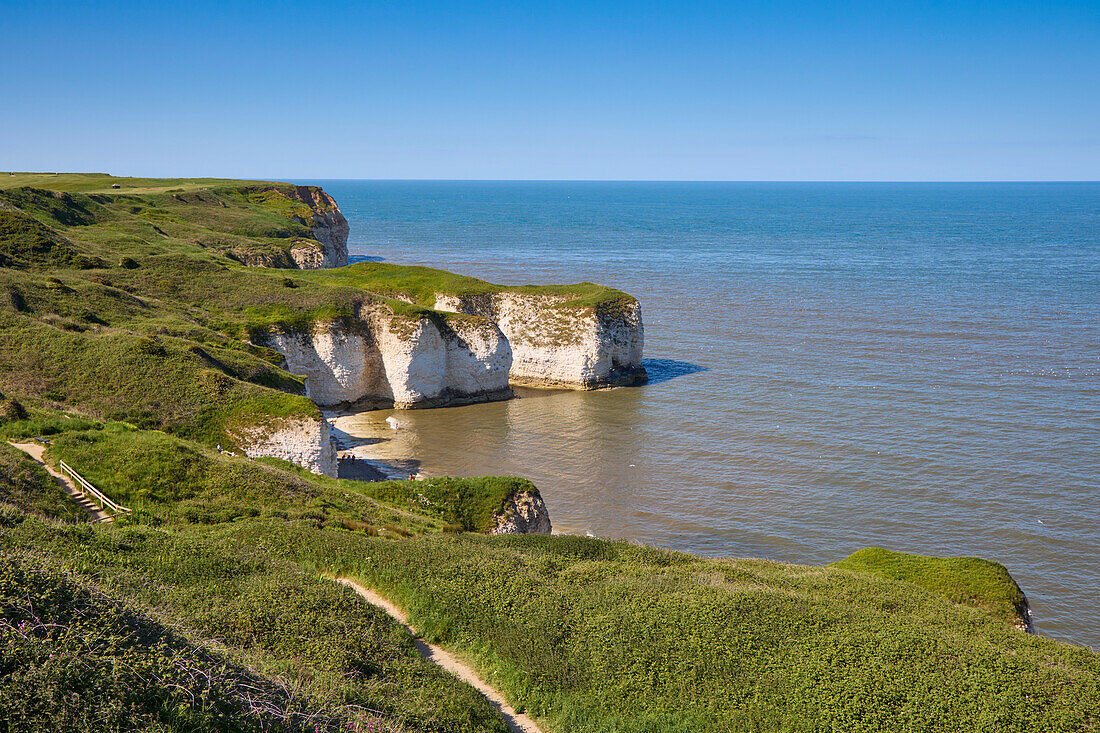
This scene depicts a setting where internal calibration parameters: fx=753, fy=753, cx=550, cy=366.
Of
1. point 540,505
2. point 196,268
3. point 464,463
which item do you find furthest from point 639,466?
point 196,268

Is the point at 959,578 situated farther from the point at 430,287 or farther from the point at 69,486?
the point at 430,287

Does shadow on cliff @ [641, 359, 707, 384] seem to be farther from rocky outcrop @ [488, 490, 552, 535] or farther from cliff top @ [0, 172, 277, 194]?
cliff top @ [0, 172, 277, 194]

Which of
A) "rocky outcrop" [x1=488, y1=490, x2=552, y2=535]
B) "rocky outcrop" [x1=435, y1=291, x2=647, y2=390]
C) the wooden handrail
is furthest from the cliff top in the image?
"rocky outcrop" [x1=488, y1=490, x2=552, y2=535]

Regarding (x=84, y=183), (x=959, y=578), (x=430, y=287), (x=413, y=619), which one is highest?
(x=84, y=183)

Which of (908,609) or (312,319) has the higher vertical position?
(312,319)

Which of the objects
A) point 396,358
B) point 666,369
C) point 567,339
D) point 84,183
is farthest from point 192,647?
point 84,183

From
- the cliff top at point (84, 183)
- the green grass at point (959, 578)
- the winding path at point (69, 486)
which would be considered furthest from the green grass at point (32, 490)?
the cliff top at point (84, 183)

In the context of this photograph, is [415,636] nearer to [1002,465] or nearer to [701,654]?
[701,654]
